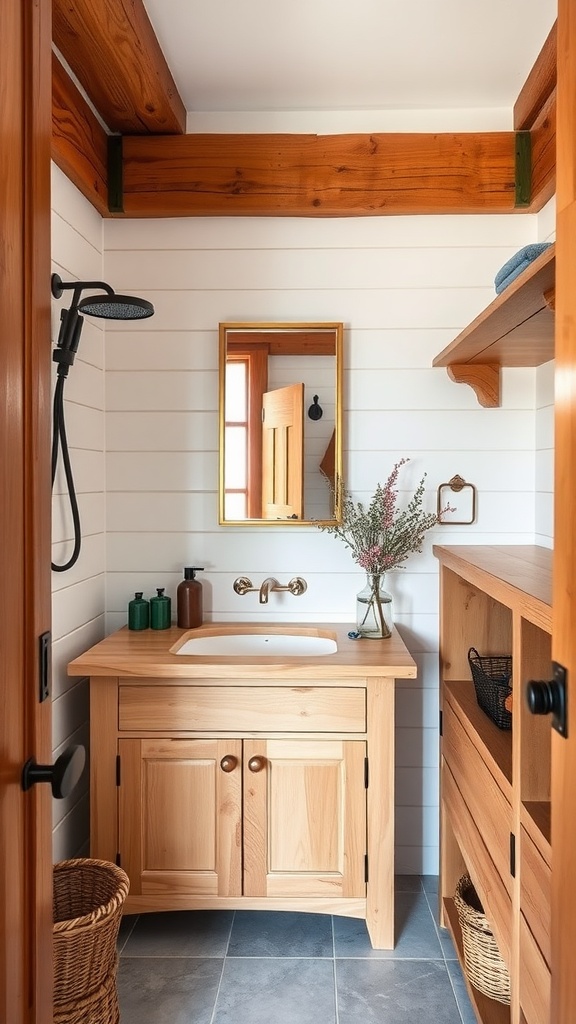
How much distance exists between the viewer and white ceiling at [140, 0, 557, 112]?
1964mm

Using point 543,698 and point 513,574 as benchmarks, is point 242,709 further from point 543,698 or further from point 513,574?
point 543,698

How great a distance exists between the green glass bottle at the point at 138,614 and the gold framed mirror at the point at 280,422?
38 cm

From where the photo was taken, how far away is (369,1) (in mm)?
1924

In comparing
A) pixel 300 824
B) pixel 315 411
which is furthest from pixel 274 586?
pixel 300 824

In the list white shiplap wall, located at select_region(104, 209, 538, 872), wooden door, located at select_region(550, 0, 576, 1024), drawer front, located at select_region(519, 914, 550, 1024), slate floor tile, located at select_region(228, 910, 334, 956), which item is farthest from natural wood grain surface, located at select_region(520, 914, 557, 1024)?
white shiplap wall, located at select_region(104, 209, 538, 872)

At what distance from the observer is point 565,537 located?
0.94 m

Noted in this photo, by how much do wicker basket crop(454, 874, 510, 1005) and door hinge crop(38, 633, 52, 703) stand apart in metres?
1.28

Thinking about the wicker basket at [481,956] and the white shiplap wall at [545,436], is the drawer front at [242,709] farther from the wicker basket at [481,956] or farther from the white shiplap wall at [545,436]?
the white shiplap wall at [545,436]

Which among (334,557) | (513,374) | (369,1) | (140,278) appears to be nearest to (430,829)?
(334,557)

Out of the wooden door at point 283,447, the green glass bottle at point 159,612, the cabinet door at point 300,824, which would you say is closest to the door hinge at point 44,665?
the cabinet door at point 300,824

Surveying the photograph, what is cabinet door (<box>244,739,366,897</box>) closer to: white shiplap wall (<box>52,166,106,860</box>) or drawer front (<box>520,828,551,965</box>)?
white shiplap wall (<box>52,166,106,860</box>)

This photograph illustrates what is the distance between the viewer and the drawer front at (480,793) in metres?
1.44

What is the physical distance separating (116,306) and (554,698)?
148 cm

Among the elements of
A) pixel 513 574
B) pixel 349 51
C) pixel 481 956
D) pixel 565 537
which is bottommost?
pixel 481 956
